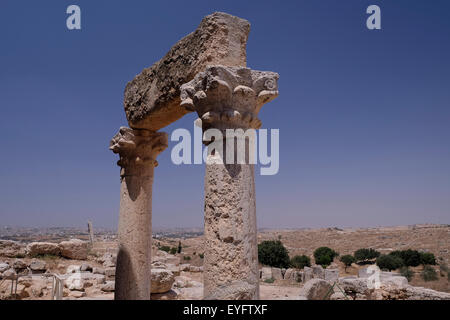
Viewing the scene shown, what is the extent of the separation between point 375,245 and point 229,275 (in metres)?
40.4

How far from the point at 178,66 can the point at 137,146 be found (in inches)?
75.4

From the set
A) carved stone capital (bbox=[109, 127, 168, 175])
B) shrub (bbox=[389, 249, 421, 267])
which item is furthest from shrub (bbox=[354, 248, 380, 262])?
carved stone capital (bbox=[109, 127, 168, 175])

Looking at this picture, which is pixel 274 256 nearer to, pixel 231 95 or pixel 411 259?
pixel 411 259

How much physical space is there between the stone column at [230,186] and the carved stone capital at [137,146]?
2.52 meters

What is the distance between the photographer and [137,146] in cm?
570

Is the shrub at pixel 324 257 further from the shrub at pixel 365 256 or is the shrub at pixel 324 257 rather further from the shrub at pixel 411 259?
the shrub at pixel 411 259

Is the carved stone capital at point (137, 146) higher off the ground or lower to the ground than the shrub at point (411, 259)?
higher

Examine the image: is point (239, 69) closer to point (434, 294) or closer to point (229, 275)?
point (229, 275)

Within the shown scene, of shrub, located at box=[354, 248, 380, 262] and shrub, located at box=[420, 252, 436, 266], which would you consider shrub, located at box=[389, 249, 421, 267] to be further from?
shrub, located at box=[354, 248, 380, 262]

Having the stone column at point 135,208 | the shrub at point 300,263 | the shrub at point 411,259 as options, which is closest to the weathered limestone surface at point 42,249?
the stone column at point 135,208

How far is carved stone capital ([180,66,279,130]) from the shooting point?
3.24 meters

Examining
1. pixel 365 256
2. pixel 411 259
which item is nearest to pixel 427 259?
pixel 411 259

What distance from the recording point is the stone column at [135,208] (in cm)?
535
